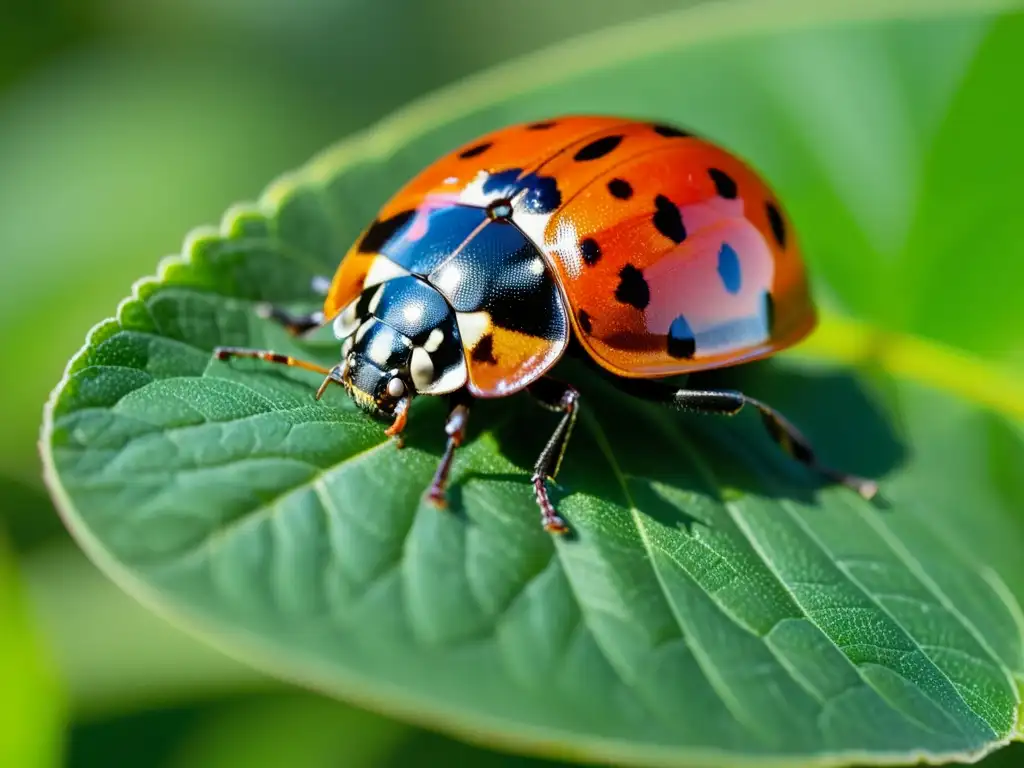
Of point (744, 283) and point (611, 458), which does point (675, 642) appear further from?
point (744, 283)

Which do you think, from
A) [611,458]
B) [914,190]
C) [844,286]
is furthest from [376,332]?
[914,190]

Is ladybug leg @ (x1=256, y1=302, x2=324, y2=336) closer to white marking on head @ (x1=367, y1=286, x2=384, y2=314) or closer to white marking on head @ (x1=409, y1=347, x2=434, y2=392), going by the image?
white marking on head @ (x1=367, y1=286, x2=384, y2=314)

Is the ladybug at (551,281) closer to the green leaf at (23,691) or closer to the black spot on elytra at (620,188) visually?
the black spot on elytra at (620,188)

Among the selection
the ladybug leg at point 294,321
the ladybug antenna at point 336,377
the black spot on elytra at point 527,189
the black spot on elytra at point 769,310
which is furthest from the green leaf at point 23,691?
the black spot on elytra at point 769,310

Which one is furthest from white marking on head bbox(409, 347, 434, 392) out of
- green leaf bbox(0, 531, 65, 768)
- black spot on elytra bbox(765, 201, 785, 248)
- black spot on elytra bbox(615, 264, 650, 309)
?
green leaf bbox(0, 531, 65, 768)


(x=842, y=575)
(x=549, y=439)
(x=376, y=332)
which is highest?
(x=376, y=332)

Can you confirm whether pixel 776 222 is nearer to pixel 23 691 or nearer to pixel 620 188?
pixel 620 188
